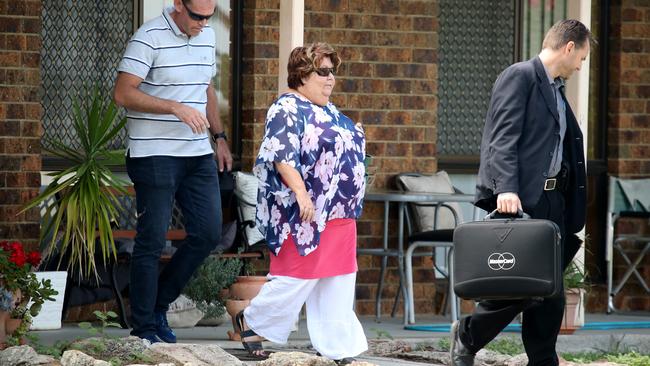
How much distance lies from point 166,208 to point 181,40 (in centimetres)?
87

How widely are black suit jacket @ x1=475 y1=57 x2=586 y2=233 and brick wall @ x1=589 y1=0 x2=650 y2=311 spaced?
450 cm

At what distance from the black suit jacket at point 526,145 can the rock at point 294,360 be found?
1041 mm

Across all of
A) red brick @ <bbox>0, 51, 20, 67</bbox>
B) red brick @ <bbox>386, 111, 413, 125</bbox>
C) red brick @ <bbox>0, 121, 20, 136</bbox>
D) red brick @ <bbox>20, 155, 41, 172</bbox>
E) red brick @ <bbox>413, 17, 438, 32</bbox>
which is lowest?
red brick @ <bbox>20, 155, 41, 172</bbox>

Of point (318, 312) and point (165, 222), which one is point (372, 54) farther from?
point (318, 312)

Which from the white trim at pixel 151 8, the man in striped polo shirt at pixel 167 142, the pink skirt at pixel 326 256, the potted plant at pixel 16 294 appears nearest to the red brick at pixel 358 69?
the white trim at pixel 151 8

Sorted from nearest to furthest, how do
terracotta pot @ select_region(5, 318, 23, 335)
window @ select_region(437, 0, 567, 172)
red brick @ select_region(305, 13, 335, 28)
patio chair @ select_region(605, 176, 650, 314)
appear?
terracotta pot @ select_region(5, 318, 23, 335), red brick @ select_region(305, 13, 335, 28), window @ select_region(437, 0, 567, 172), patio chair @ select_region(605, 176, 650, 314)

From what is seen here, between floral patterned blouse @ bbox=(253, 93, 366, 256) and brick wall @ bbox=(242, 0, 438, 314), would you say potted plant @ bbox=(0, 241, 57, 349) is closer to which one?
floral patterned blouse @ bbox=(253, 93, 366, 256)

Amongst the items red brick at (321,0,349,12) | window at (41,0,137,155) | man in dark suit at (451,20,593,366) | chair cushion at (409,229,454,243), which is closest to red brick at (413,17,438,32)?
red brick at (321,0,349,12)

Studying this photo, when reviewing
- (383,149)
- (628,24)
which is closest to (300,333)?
(383,149)

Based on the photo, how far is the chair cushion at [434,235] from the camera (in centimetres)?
990

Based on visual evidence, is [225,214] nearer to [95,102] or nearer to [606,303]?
[95,102]

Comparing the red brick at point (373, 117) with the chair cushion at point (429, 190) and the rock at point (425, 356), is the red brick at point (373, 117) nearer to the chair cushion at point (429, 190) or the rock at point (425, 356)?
the chair cushion at point (429, 190)

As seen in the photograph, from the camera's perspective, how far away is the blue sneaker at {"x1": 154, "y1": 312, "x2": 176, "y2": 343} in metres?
8.08

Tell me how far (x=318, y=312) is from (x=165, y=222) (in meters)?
0.92
